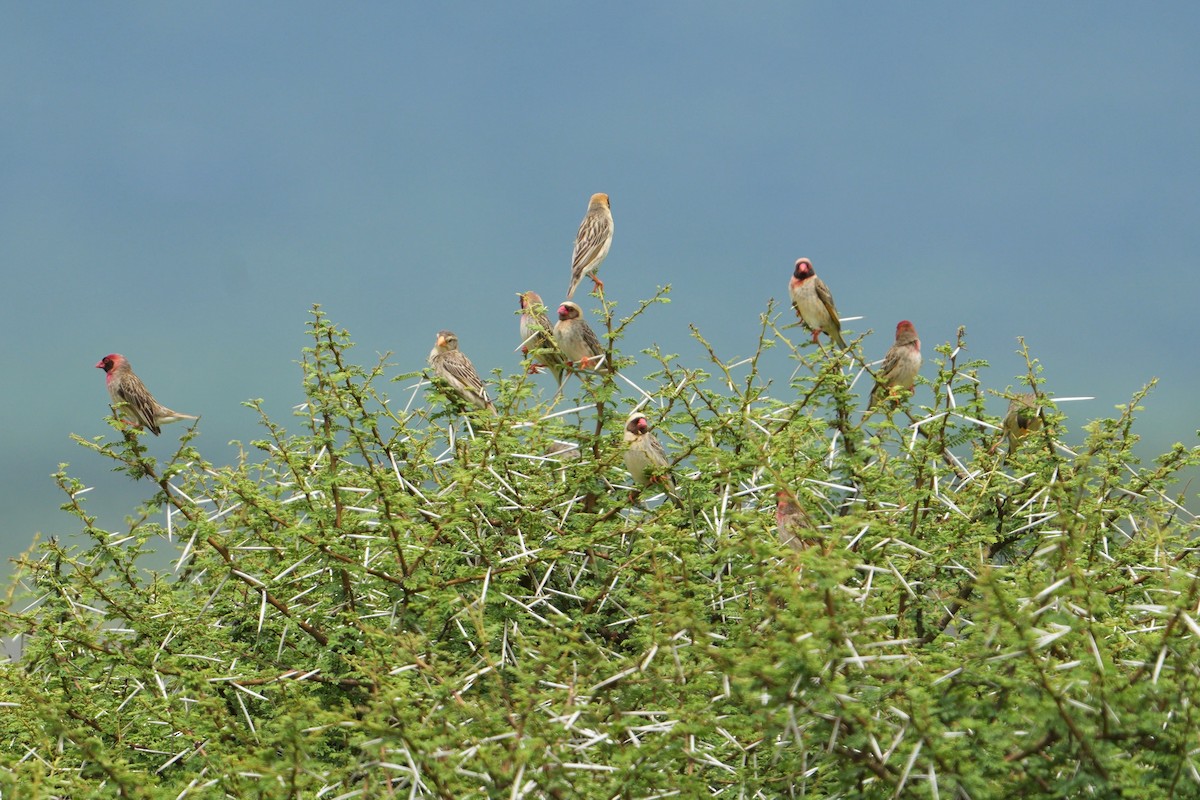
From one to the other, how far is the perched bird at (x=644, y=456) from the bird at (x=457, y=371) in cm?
121

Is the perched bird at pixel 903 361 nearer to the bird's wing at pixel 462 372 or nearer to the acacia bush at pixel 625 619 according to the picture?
the acacia bush at pixel 625 619

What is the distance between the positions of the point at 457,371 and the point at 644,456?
6.99ft

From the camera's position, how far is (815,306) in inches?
389

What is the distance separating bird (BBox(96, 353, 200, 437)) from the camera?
366 inches

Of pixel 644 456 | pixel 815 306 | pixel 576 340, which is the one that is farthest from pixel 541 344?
pixel 815 306

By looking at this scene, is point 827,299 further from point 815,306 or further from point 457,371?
Result: point 457,371

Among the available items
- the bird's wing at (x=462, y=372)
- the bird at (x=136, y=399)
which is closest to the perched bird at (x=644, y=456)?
the bird's wing at (x=462, y=372)

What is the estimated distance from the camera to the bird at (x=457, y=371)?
28.2 feet

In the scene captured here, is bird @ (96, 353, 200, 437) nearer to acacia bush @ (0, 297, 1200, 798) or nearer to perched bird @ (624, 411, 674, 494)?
acacia bush @ (0, 297, 1200, 798)

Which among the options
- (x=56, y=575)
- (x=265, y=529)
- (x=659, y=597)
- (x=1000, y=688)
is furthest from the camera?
(x=56, y=575)

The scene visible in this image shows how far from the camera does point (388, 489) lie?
6168mm

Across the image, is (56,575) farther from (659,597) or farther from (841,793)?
(841,793)

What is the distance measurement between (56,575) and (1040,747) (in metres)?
5.85

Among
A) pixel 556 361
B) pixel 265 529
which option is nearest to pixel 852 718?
pixel 265 529
